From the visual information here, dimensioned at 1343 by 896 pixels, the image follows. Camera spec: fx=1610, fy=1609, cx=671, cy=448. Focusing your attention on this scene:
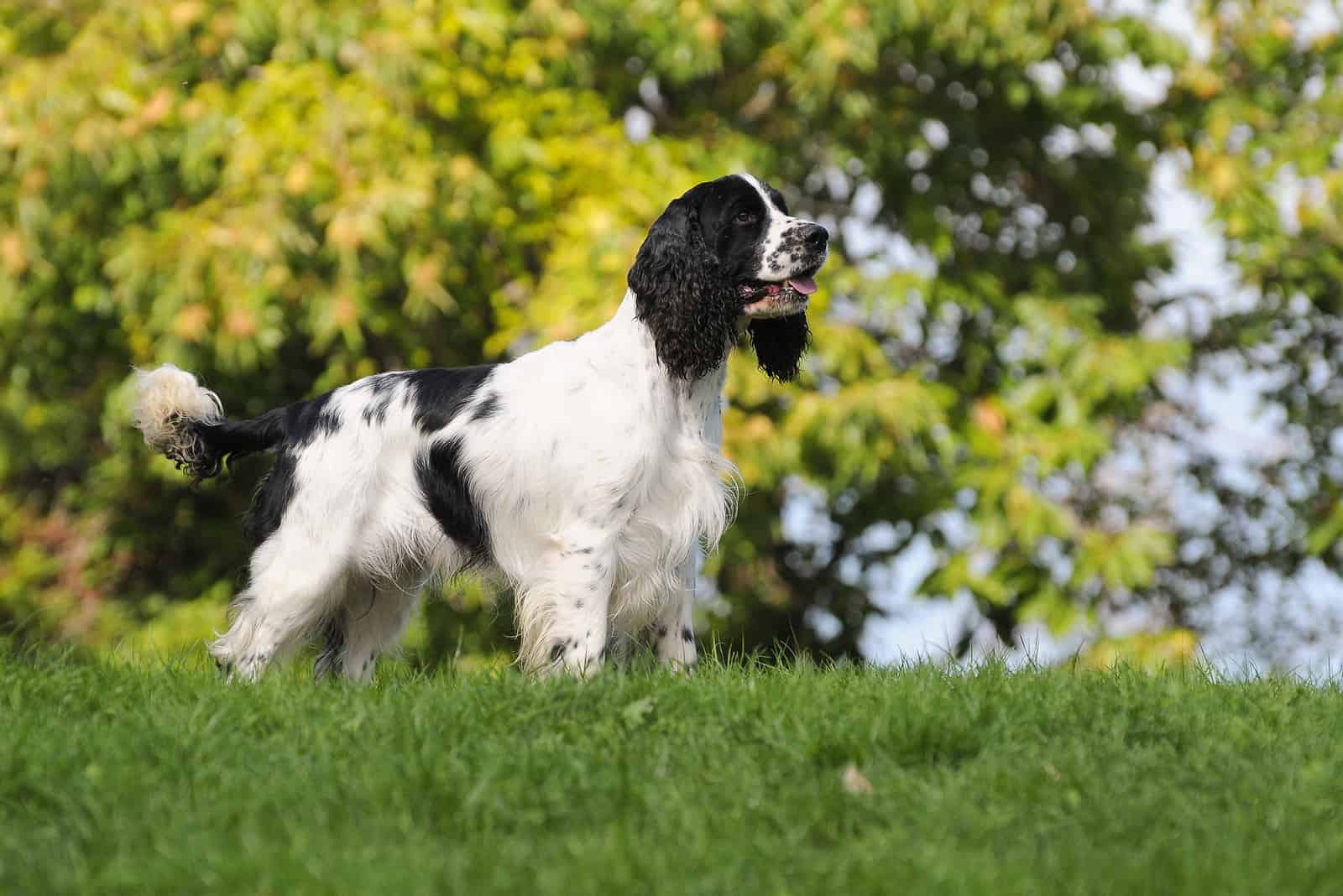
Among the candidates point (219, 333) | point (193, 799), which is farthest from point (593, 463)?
point (219, 333)

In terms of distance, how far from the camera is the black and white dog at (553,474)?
561 centimetres

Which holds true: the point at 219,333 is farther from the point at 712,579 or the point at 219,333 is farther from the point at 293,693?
the point at 293,693

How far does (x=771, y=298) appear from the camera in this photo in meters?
5.96

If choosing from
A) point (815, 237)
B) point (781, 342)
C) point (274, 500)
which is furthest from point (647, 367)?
point (274, 500)

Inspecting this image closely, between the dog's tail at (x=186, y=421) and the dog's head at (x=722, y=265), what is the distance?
1765 mm

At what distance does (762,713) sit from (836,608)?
746cm

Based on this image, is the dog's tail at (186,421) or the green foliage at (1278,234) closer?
the dog's tail at (186,421)

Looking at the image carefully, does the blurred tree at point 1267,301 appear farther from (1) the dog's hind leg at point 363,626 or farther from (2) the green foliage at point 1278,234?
(1) the dog's hind leg at point 363,626

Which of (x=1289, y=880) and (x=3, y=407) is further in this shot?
(x=3, y=407)

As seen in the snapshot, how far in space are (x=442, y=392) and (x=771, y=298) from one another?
1.29 m

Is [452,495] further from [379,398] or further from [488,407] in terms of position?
A: [379,398]

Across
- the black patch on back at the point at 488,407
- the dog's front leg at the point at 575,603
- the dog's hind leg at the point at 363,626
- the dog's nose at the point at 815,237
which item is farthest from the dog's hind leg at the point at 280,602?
the dog's nose at the point at 815,237

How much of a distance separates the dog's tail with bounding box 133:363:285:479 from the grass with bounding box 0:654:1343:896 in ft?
5.15

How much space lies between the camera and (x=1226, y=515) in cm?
1266
